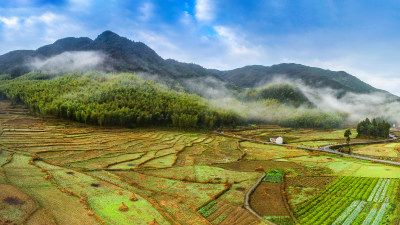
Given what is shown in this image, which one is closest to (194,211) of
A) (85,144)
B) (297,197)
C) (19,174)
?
(297,197)

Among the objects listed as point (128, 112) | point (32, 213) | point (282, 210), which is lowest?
point (282, 210)

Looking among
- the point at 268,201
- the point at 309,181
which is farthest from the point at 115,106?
the point at 268,201

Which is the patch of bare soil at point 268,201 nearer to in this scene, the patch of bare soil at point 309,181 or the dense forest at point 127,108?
the patch of bare soil at point 309,181

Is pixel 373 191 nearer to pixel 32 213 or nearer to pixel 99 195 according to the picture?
pixel 99 195

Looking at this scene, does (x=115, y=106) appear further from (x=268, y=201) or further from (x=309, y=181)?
(x=268, y=201)

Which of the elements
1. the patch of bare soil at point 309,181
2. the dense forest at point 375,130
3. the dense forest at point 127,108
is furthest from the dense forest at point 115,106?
the patch of bare soil at point 309,181
